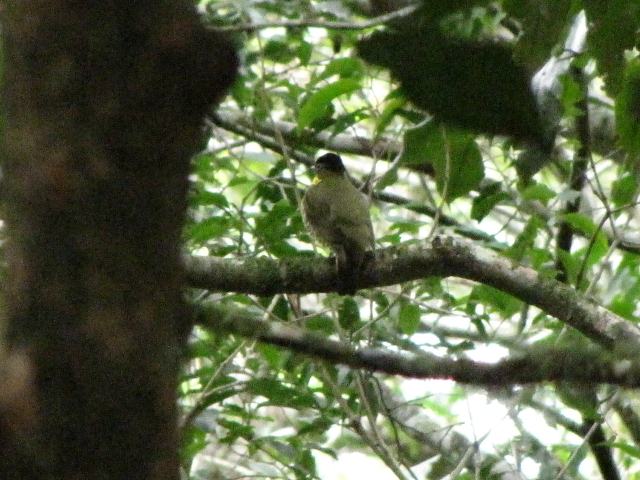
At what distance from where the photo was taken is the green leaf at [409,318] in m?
2.97

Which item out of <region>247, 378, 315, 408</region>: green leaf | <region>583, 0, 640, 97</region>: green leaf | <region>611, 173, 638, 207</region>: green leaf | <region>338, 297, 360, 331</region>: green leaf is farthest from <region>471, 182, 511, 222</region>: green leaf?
<region>583, 0, 640, 97</region>: green leaf

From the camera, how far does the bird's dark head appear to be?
3.71 metres

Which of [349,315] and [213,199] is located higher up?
[213,199]

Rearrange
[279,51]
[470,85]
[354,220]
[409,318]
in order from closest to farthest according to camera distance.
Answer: [470,85]
[409,318]
[279,51]
[354,220]

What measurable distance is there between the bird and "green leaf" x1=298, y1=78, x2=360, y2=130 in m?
0.38

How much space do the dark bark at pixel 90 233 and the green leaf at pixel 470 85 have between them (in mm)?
111

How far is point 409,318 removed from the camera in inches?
117

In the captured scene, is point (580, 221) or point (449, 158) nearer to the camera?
point (449, 158)

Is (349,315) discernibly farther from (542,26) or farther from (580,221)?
(542,26)

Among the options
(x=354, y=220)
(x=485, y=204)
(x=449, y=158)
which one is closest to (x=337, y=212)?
(x=354, y=220)

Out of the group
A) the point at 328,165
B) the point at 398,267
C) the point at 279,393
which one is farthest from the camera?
the point at 328,165

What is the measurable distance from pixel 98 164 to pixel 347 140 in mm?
3317

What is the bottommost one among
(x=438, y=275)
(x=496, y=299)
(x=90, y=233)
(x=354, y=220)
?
(x=90, y=233)

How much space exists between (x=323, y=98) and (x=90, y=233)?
2.11 metres
